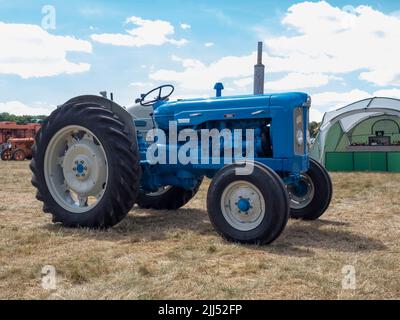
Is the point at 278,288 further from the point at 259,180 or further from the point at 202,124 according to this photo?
the point at 202,124

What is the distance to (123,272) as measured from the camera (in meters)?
3.55

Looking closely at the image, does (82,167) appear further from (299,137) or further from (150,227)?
(299,137)

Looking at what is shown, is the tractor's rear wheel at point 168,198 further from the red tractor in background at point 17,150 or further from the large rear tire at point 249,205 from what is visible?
the red tractor in background at point 17,150

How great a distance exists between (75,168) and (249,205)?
224 centimetres

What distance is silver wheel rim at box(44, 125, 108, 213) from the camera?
18.0 feet

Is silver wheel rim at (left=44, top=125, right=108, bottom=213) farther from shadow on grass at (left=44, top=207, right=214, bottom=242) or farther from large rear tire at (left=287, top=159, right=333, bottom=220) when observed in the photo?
large rear tire at (left=287, top=159, right=333, bottom=220)

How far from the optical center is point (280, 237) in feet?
16.4

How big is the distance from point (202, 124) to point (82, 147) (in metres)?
1.47

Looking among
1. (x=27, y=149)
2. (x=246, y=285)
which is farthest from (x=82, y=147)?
(x=27, y=149)

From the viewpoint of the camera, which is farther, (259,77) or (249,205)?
(259,77)

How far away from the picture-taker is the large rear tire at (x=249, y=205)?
4441 mm

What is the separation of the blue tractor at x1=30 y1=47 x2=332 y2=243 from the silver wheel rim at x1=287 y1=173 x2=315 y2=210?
0.01 metres

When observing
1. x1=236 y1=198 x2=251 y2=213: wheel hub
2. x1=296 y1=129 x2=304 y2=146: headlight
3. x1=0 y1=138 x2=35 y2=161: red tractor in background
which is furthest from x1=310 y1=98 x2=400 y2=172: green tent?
x1=0 y1=138 x2=35 y2=161: red tractor in background

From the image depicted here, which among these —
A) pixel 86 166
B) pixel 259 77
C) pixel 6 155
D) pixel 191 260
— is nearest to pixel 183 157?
pixel 86 166
